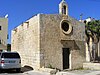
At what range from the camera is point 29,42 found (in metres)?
24.8

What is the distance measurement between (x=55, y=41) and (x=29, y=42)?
3047mm

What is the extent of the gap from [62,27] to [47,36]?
7.04 ft

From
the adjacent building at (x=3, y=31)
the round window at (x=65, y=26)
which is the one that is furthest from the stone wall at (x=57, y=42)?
the adjacent building at (x=3, y=31)

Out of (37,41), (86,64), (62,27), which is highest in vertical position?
(62,27)

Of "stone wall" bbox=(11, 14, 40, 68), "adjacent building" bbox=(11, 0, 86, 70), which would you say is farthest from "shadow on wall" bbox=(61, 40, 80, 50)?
"stone wall" bbox=(11, 14, 40, 68)

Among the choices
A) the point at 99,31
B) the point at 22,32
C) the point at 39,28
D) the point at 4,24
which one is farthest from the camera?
the point at 4,24

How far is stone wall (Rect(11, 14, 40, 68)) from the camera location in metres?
22.6

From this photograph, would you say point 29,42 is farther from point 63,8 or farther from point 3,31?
point 3,31

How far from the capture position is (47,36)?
22.9 metres

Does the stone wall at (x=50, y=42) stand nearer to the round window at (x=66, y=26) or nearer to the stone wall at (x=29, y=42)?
the stone wall at (x=29, y=42)

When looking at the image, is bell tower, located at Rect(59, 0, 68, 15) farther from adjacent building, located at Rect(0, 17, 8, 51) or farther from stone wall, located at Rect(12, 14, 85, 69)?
adjacent building, located at Rect(0, 17, 8, 51)

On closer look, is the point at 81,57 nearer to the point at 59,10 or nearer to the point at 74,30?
the point at 74,30

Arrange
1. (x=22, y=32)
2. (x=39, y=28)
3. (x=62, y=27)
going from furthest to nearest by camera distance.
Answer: (x=22, y=32), (x=62, y=27), (x=39, y=28)

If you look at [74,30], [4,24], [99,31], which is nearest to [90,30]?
[99,31]
